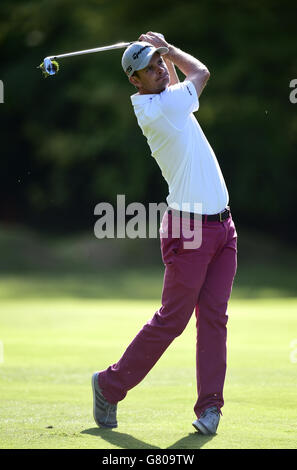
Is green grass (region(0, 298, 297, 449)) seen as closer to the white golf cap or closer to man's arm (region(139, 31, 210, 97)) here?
man's arm (region(139, 31, 210, 97))

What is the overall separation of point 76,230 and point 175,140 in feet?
68.9

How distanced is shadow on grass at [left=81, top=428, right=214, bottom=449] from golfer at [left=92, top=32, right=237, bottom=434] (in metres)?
0.09

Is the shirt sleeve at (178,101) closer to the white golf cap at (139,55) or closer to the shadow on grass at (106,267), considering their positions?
the white golf cap at (139,55)

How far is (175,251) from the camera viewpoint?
4.34 m

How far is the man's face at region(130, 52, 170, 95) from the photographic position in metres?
4.30

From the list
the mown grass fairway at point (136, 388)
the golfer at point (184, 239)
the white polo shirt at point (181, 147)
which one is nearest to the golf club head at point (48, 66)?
the golfer at point (184, 239)

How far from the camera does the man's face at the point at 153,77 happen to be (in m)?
4.30

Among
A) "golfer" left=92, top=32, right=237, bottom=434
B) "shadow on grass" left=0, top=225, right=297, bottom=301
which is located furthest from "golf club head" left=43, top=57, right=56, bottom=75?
"shadow on grass" left=0, top=225, right=297, bottom=301

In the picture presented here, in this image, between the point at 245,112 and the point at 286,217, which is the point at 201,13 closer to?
the point at 245,112

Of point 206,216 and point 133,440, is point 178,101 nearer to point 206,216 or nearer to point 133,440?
point 206,216

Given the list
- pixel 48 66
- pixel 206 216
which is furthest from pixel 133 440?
pixel 48 66

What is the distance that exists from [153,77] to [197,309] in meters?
1.20

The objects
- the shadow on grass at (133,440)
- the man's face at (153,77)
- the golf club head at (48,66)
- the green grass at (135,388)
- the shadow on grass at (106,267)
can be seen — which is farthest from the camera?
the shadow on grass at (106,267)

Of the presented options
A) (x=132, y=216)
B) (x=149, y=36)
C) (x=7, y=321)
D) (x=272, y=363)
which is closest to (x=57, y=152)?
(x=132, y=216)
